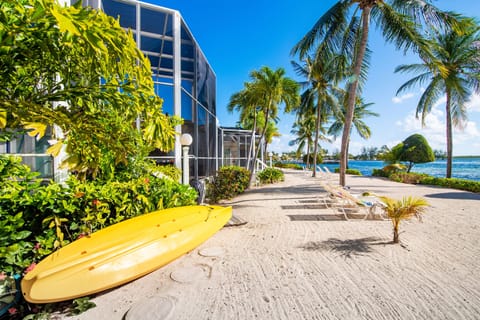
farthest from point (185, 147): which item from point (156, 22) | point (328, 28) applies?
point (328, 28)

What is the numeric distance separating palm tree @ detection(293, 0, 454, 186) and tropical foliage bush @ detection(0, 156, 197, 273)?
28.0 feet

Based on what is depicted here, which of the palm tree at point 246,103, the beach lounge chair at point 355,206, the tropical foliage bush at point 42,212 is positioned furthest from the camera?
the palm tree at point 246,103

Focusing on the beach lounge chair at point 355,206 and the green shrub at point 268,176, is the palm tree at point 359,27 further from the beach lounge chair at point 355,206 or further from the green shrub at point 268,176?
the green shrub at point 268,176

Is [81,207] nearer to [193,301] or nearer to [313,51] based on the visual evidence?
[193,301]

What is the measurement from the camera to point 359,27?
897 centimetres

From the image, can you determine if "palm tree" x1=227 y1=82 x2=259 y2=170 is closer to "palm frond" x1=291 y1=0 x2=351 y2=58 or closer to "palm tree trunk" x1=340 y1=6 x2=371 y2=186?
"palm frond" x1=291 y1=0 x2=351 y2=58

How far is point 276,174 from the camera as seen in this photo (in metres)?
14.1

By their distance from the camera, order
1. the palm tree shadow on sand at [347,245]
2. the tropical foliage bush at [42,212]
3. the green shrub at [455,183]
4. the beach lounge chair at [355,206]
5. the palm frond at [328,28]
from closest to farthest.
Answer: the tropical foliage bush at [42,212] → the palm tree shadow on sand at [347,245] → the beach lounge chair at [355,206] → the palm frond at [328,28] → the green shrub at [455,183]

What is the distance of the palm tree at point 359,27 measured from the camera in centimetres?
784

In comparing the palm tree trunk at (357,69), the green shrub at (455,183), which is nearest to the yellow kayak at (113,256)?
the palm tree trunk at (357,69)

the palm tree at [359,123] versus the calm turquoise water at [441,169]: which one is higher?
the palm tree at [359,123]

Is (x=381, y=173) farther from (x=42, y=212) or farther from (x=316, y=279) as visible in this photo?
(x=42, y=212)

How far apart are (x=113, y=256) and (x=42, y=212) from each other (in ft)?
3.63

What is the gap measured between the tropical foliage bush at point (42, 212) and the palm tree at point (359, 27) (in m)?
8.52
